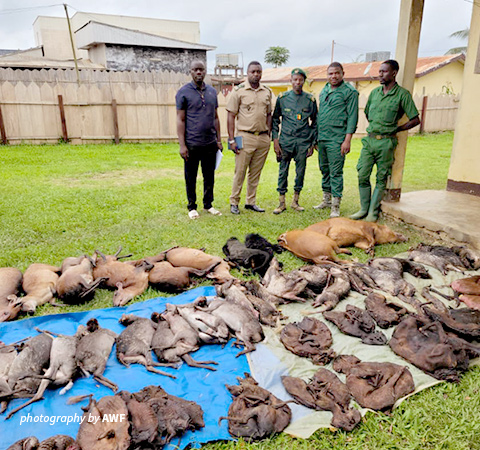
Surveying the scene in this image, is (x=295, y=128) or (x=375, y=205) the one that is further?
(x=295, y=128)

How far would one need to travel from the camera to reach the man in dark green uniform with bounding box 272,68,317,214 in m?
6.27

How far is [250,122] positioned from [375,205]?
2321mm

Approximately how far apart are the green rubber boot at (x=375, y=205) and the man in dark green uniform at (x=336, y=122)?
1.61 feet

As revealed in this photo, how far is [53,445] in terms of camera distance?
7.03ft

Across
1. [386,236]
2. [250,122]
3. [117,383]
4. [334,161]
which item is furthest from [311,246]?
[117,383]

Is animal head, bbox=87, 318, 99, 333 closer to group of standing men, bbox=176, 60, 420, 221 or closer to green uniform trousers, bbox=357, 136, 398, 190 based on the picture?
group of standing men, bbox=176, 60, 420, 221

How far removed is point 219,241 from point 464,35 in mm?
30183

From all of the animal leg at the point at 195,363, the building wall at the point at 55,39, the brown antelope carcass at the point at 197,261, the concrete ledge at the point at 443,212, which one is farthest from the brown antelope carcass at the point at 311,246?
the building wall at the point at 55,39

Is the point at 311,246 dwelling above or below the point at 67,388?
above

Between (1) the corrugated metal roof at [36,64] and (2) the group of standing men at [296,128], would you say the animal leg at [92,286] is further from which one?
(1) the corrugated metal roof at [36,64]

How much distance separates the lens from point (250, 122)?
6.21m

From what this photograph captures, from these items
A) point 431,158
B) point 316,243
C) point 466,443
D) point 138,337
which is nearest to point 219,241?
point 316,243

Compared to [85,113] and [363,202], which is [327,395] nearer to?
[363,202]

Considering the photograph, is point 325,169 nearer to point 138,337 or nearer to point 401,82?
point 401,82
